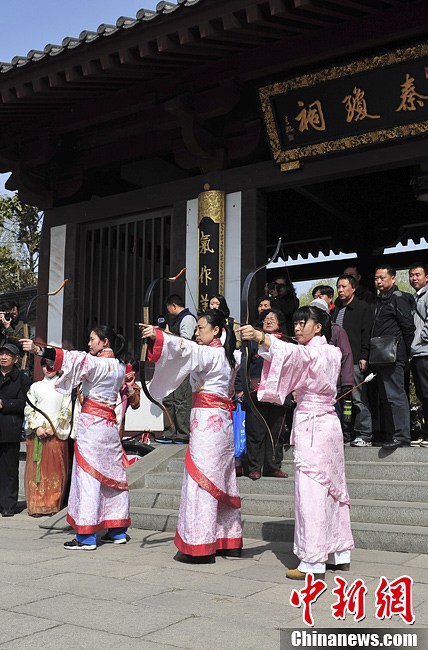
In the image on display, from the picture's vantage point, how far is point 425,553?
4.79 m

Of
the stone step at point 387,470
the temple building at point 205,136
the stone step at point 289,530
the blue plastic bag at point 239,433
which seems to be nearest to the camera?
the stone step at point 289,530

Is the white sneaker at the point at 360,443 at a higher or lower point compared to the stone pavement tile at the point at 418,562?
higher

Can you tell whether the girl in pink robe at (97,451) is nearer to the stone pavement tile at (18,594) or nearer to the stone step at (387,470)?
the stone pavement tile at (18,594)

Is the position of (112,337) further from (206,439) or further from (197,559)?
(197,559)

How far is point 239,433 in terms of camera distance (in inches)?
266

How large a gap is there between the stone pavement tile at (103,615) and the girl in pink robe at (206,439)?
1197 mm

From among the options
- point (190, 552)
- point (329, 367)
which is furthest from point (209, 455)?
point (329, 367)

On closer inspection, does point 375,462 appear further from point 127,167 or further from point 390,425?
point 127,167

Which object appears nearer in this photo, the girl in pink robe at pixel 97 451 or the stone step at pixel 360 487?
the girl in pink robe at pixel 97 451

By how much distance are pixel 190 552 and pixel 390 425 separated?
2440 mm

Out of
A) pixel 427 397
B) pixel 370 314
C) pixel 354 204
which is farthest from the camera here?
pixel 354 204

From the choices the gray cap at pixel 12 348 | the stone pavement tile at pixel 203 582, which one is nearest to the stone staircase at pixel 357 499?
the stone pavement tile at pixel 203 582

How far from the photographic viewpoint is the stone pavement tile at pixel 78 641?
2.92m

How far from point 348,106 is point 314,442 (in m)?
4.17
